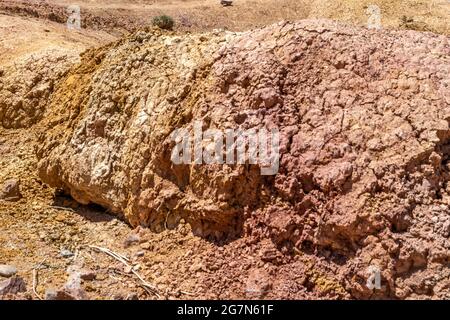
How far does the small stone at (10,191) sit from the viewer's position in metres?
5.16

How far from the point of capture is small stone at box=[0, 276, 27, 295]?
3832mm

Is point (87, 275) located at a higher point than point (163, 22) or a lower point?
lower

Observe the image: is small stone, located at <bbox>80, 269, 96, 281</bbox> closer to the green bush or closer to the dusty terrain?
the dusty terrain

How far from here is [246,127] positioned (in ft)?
13.6

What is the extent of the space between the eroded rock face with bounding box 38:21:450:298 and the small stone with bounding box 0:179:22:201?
1.14 feet

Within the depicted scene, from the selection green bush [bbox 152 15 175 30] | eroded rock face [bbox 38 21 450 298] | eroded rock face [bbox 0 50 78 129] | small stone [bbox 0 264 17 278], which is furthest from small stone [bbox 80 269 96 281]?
green bush [bbox 152 15 175 30]

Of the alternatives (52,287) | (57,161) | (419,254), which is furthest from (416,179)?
(57,161)

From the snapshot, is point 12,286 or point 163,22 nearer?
point 12,286

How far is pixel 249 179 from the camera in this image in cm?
406

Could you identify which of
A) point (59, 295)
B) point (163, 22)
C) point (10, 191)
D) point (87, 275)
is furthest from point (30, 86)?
point (163, 22)

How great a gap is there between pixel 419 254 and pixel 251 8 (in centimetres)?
1525

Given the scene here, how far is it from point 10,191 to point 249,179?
2.37m

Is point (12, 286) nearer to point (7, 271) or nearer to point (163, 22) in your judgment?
point (7, 271)

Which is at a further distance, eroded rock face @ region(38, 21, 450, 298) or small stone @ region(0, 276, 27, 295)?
small stone @ region(0, 276, 27, 295)
